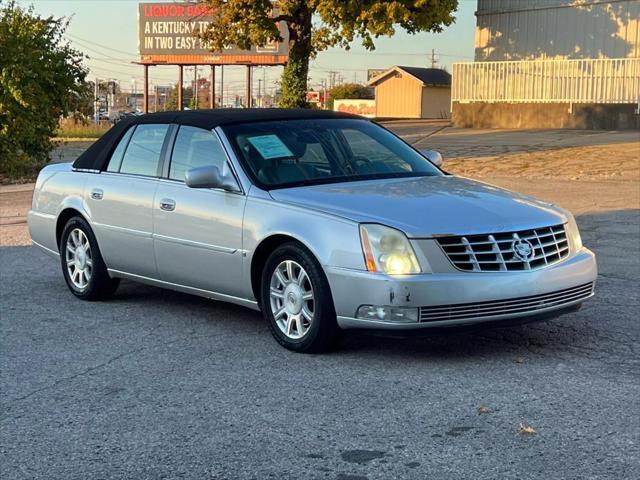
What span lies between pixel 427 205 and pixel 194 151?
2036 mm

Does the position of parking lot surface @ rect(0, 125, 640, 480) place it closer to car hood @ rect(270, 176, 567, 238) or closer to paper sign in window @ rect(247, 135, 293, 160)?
car hood @ rect(270, 176, 567, 238)

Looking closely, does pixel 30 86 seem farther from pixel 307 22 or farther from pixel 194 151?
pixel 194 151

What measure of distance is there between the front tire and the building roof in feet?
206

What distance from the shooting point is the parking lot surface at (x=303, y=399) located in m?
4.39

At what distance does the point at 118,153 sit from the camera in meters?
8.24

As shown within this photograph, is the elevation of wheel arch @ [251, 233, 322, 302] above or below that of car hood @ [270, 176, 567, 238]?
below

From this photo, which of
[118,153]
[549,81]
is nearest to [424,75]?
[549,81]

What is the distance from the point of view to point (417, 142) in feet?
102

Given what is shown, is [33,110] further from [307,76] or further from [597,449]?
[597,449]

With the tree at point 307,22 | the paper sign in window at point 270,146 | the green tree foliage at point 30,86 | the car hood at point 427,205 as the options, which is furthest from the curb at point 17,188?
the car hood at point 427,205

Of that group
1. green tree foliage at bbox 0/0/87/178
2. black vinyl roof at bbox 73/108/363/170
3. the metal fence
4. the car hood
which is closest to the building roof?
the metal fence

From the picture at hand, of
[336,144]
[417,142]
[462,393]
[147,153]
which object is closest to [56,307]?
[147,153]

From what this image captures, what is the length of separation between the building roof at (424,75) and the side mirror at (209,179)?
62276mm

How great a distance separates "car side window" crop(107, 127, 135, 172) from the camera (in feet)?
26.9
